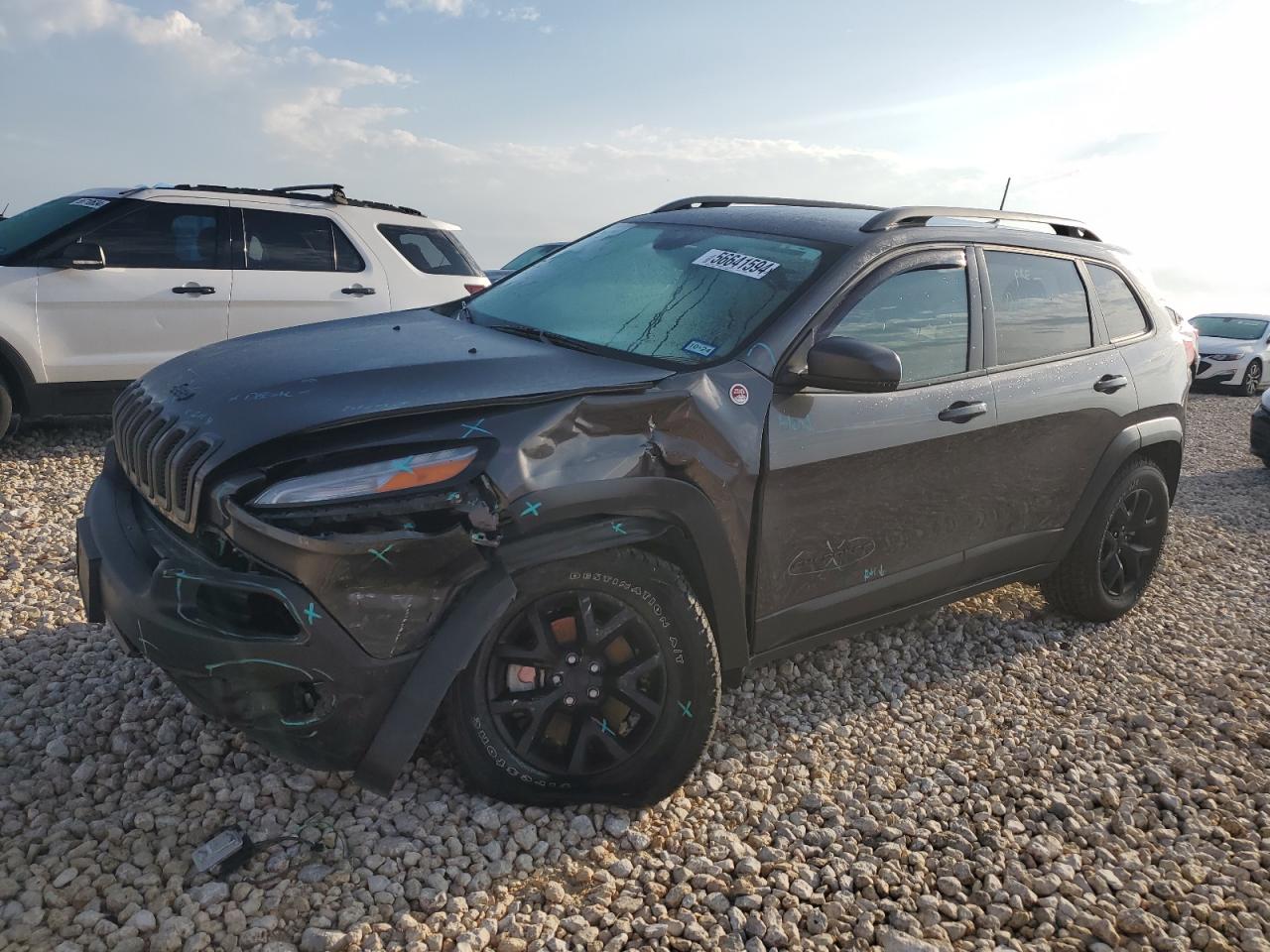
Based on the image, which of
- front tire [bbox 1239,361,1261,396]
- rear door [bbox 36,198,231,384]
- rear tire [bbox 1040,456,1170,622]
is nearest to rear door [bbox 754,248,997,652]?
rear tire [bbox 1040,456,1170,622]

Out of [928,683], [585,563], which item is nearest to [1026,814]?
[928,683]

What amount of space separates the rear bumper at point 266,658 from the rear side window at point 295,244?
514 cm

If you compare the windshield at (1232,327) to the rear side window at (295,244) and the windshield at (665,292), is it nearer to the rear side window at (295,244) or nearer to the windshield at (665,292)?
the rear side window at (295,244)

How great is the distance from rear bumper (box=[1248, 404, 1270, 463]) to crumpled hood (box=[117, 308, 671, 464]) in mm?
9123

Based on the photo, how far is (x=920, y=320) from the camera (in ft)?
11.9

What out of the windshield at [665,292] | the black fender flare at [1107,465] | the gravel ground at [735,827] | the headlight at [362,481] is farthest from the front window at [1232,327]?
the headlight at [362,481]

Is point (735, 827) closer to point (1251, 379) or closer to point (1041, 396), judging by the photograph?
point (1041, 396)

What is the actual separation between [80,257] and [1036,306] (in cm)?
583

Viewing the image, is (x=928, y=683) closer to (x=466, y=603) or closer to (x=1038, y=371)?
(x=1038, y=371)

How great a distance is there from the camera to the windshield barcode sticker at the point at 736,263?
3396 mm

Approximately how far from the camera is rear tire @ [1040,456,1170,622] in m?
4.58

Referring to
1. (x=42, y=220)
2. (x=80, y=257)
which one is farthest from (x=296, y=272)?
(x=42, y=220)

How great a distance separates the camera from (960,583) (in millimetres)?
3930

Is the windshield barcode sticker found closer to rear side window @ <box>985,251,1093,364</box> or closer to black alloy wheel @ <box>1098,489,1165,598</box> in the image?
rear side window @ <box>985,251,1093,364</box>
